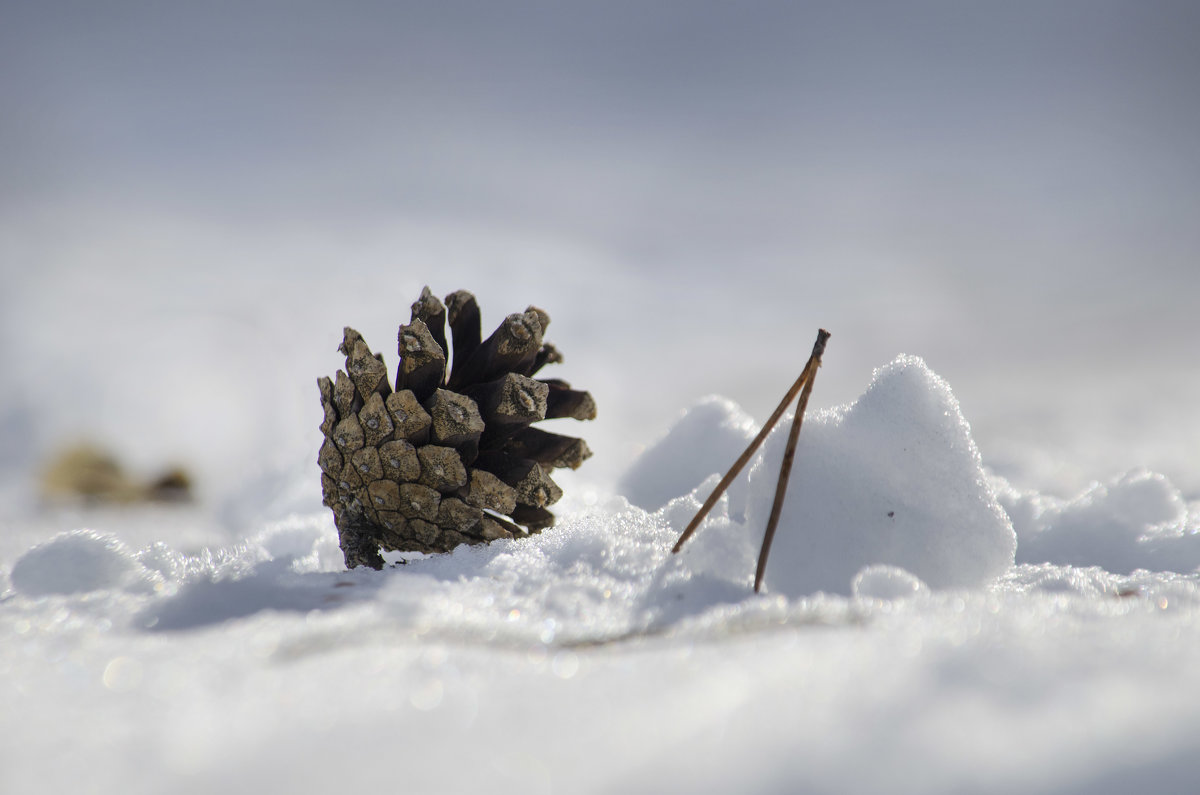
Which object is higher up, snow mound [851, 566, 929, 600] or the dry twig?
the dry twig

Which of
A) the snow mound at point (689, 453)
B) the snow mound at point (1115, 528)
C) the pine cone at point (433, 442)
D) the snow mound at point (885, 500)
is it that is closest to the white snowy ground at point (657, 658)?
the snow mound at point (885, 500)


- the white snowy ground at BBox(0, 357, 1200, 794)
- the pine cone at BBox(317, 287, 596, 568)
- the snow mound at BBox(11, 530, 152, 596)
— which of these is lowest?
the white snowy ground at BBox(0, 357, 1200, 794)

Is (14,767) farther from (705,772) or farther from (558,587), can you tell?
(558,587)

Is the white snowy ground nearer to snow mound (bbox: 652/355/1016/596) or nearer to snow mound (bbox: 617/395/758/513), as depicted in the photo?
snow mound (bbox: 652/355/1016/596)

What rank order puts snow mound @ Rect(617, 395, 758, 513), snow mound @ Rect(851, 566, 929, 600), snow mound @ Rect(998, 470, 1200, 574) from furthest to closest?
snow mound @ Rect(617, 395, 758, 513), snow mound @ Rect(998, 470, 1200, 574), snow mound @ Rect(851, 566, 929, 600)

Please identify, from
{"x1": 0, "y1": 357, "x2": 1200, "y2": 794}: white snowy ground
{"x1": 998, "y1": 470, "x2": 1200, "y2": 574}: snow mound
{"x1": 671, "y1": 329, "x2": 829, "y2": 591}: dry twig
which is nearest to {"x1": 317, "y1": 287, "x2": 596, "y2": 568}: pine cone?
{"x1": 0, "y1": 357, "x2": 1200, "y2": 794}: white snowy ground

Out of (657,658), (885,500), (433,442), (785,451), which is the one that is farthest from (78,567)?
(885,500)

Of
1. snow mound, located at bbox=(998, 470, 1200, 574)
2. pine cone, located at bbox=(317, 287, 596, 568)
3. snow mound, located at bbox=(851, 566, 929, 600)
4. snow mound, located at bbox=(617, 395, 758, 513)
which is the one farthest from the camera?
snow mound, located at bbox=(617, 395, 758, 513)

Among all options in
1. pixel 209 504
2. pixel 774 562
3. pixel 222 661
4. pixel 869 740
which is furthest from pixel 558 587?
pixel 209 504
